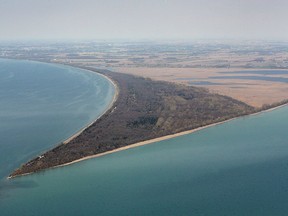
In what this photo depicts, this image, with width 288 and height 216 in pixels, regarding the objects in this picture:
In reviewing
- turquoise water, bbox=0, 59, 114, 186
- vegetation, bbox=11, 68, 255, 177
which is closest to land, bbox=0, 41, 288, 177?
vegetation, bbox=11, 68, 255, 177

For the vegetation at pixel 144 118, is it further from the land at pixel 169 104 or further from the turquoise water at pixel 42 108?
the turquoise water at pixel 42 108

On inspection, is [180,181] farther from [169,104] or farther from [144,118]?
[169,104]

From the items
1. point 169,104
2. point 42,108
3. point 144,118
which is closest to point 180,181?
point 144,118

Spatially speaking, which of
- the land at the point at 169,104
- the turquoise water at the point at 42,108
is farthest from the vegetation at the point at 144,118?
the turquoise water at the point at 42,108

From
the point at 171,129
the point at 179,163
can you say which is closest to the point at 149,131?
the point at 171,129

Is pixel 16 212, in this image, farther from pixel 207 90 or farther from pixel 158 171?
pixel 207 90

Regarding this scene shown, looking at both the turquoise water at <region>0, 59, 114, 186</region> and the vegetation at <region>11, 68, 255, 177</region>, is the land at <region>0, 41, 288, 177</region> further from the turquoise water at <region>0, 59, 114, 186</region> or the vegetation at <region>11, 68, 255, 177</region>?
the turquoise water at <region>0, 59, 114, 186</region>
